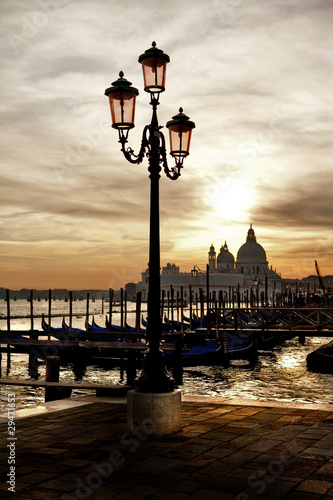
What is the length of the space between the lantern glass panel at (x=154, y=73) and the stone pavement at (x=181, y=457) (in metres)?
3.66

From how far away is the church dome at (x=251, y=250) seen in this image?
510 feet

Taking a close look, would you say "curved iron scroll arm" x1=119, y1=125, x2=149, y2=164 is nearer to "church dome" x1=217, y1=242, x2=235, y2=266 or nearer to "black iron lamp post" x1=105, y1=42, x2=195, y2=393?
"black iron lamp post" x1=105, y1=42, x2=195, y2=393

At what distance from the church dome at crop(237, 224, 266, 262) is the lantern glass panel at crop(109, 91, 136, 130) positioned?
491 ft

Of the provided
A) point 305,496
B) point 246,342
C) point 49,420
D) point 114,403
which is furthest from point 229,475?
point 246,342

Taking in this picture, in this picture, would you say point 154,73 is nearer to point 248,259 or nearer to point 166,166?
point 166,166

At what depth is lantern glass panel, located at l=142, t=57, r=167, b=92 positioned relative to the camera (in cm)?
609

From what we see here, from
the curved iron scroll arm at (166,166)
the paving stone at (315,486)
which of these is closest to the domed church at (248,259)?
the curved iron scroll arm at (166,166)

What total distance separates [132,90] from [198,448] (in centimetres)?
372

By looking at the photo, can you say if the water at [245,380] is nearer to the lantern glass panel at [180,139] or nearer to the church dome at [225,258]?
the lantern glass panel at [180,139]

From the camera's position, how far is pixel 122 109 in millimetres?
6141

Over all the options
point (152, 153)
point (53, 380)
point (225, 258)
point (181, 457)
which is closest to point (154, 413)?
point (181, 457)

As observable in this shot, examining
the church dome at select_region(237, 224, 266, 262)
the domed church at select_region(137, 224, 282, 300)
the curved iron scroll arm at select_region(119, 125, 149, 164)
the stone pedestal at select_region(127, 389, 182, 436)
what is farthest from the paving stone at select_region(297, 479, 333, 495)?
the church dome at select_region(237, 224, 266, 262)

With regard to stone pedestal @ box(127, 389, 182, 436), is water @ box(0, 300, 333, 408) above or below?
below

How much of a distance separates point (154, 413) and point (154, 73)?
3.61 m
